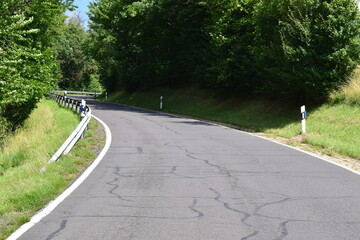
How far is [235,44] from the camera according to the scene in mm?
25188

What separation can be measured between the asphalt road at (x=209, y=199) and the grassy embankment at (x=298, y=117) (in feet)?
7.63

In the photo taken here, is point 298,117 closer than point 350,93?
No

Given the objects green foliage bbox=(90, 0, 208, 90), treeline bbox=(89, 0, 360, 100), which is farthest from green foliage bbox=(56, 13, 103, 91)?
treeline bbox=(89, 0, 360, 100)

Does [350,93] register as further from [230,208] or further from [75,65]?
[75,65]

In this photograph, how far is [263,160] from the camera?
33.1 feet

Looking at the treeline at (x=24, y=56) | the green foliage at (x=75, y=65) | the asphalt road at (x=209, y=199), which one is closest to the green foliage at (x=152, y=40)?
the treeline at (x=24, y=56)

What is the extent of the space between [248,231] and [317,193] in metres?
2.41

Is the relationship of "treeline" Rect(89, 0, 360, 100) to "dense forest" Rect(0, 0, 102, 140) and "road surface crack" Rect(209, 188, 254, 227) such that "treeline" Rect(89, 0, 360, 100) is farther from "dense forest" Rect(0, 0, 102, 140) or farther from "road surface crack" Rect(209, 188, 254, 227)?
"road surface crack" Rect(209, 188, 254, 227)

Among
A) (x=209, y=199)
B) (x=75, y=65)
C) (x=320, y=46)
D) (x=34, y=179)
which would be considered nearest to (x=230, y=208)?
(x=209, y=199)

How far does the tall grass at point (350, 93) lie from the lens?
54.5ft

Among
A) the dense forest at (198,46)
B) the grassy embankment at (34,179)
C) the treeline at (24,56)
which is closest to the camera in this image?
the grassy embankment at (34,179)

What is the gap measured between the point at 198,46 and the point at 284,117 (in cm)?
1541

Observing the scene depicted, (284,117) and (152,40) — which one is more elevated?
(152,40)

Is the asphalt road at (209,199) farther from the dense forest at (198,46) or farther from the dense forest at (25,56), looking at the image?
the dense forest at (198,46)
